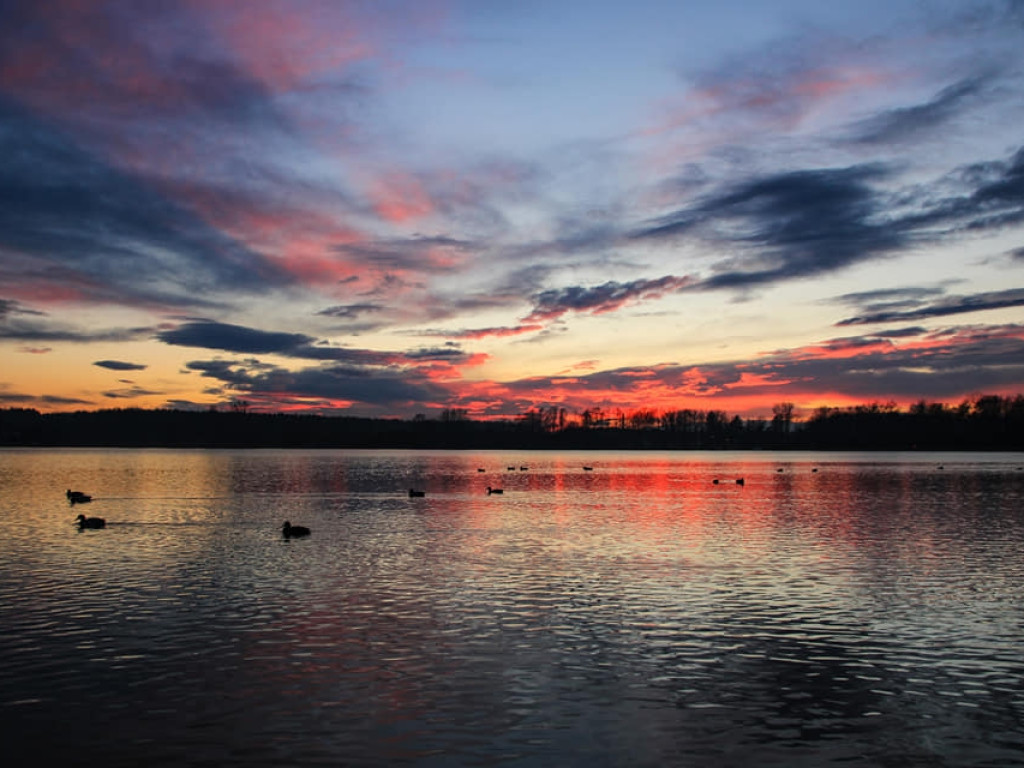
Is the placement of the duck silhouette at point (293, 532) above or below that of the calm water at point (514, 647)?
above

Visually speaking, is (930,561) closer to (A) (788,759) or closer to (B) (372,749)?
(A) (788,759)

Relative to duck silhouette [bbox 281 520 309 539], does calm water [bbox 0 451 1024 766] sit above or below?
below

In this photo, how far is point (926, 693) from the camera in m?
15.3

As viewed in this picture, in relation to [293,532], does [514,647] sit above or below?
below

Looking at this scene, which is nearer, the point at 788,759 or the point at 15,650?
the point at 788,759

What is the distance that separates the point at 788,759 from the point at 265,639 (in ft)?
39.7

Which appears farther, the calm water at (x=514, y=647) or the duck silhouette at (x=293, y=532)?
the duck silhouette at (x=293, y=532)

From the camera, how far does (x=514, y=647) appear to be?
18.4 m

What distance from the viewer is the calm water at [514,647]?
12.9m

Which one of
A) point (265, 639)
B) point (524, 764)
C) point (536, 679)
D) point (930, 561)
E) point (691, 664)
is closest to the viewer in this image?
point (524, 764)

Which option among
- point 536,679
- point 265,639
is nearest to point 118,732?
point 265,639

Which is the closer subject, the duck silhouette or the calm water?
the calm water

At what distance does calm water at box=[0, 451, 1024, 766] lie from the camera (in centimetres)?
1295

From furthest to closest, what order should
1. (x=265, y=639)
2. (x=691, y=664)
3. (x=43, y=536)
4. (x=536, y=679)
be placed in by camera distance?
(x=43, y=536), (x=265, y=639), (x=691, y=664), (x=536, y=679)
